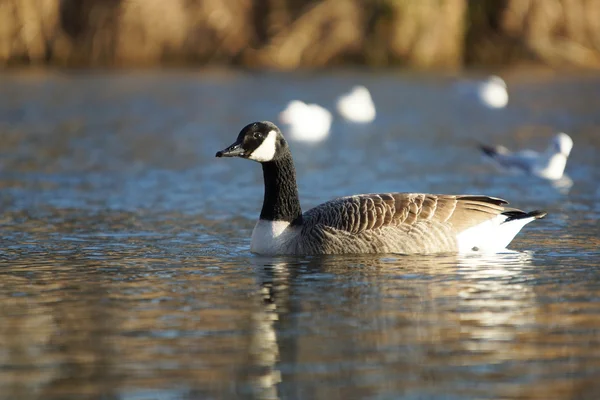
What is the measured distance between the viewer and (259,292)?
8445 mm

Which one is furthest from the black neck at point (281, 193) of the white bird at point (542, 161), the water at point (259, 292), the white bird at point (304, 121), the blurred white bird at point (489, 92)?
the blurred white bird at point (489, 92)

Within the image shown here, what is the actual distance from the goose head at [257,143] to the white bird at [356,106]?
1402 centimetres

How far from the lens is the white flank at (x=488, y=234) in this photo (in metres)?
10.1

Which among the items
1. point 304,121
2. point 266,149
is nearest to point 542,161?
point 266,149

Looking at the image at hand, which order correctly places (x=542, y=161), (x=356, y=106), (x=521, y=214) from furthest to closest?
(x=356, y=106) → (x=542, y=161) → (x=521, y=214)

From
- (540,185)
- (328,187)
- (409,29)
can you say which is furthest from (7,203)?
(409,29)

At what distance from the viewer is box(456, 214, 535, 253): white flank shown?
33.2 feet

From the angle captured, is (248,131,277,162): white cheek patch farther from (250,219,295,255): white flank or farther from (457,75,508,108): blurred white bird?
(457,75,508,108): blurred white bird

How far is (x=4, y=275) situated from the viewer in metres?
9.30

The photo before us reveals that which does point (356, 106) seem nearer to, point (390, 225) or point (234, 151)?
point (234, 151)

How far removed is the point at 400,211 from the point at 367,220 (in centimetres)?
30

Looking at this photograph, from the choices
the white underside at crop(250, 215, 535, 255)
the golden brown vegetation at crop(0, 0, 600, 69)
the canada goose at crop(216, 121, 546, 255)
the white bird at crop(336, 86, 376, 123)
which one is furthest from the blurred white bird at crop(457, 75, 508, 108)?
the golden brown vegetation at crop(0, 0, 600, 69)

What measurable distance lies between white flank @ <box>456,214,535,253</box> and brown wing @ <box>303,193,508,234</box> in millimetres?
58

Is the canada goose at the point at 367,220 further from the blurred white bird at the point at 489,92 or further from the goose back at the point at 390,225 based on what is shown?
the blurred white bird at the point at 489,92
